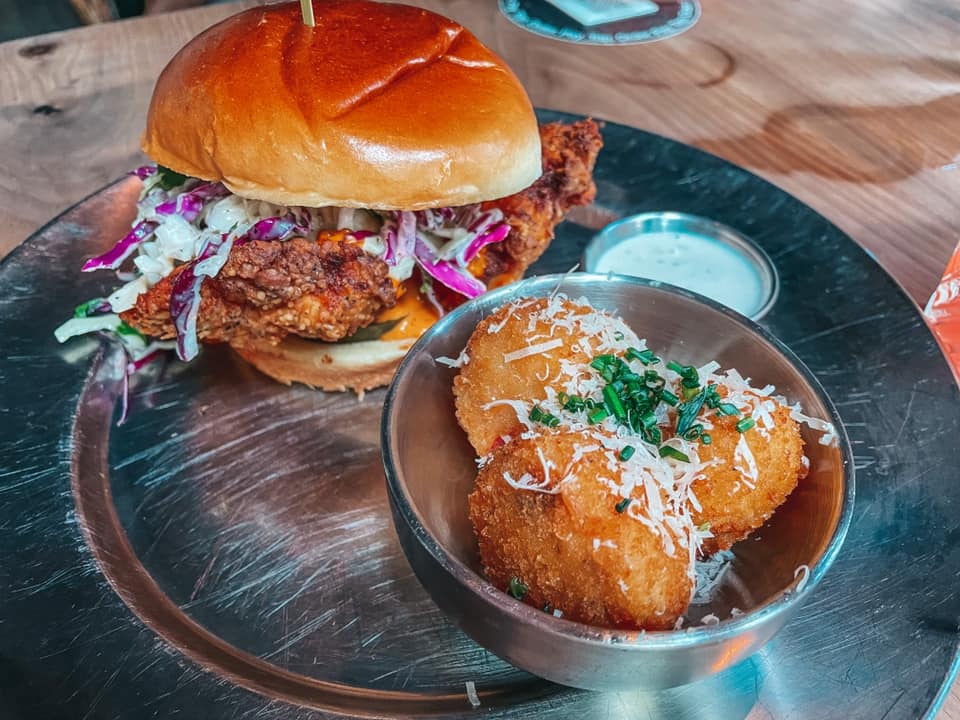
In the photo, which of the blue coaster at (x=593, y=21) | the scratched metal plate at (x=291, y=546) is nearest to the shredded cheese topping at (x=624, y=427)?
the scratched metal plate at (x=291, y=546)

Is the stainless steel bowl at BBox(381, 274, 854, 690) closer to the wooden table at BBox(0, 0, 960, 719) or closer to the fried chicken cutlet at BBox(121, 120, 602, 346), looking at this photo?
the fried chicken cutlet at BBox(121, 120, 602, 346)

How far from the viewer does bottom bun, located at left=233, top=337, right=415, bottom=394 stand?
1.96m

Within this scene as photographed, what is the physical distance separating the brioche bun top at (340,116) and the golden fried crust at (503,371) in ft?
1.44

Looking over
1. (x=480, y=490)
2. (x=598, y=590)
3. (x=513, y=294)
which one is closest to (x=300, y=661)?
(x=480, y=490)

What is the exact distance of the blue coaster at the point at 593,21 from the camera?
140 inches

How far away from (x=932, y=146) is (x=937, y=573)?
1.97 m

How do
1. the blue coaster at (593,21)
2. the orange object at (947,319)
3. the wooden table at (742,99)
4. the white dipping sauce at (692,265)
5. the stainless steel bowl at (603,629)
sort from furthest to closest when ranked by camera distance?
the blue coaster at (593,21) < the wooden table at (742,99) < the white dipping sauce at (692,265) < the orange object at (947,319) < the stainless steel bowl at (603,629)

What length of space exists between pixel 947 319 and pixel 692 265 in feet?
2.16

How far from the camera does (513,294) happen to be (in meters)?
1.68

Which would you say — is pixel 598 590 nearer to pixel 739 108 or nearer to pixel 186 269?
pixel 186 269

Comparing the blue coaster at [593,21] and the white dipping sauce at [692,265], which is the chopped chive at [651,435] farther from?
the blue coaster at [593,21]

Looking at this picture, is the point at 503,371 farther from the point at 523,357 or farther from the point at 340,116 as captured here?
the point at 340,116

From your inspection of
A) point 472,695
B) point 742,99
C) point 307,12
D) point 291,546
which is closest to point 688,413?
point 472,695

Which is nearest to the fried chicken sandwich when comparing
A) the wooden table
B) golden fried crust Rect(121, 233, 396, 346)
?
golden fried crust Rect(121, 233, 396, 346)
